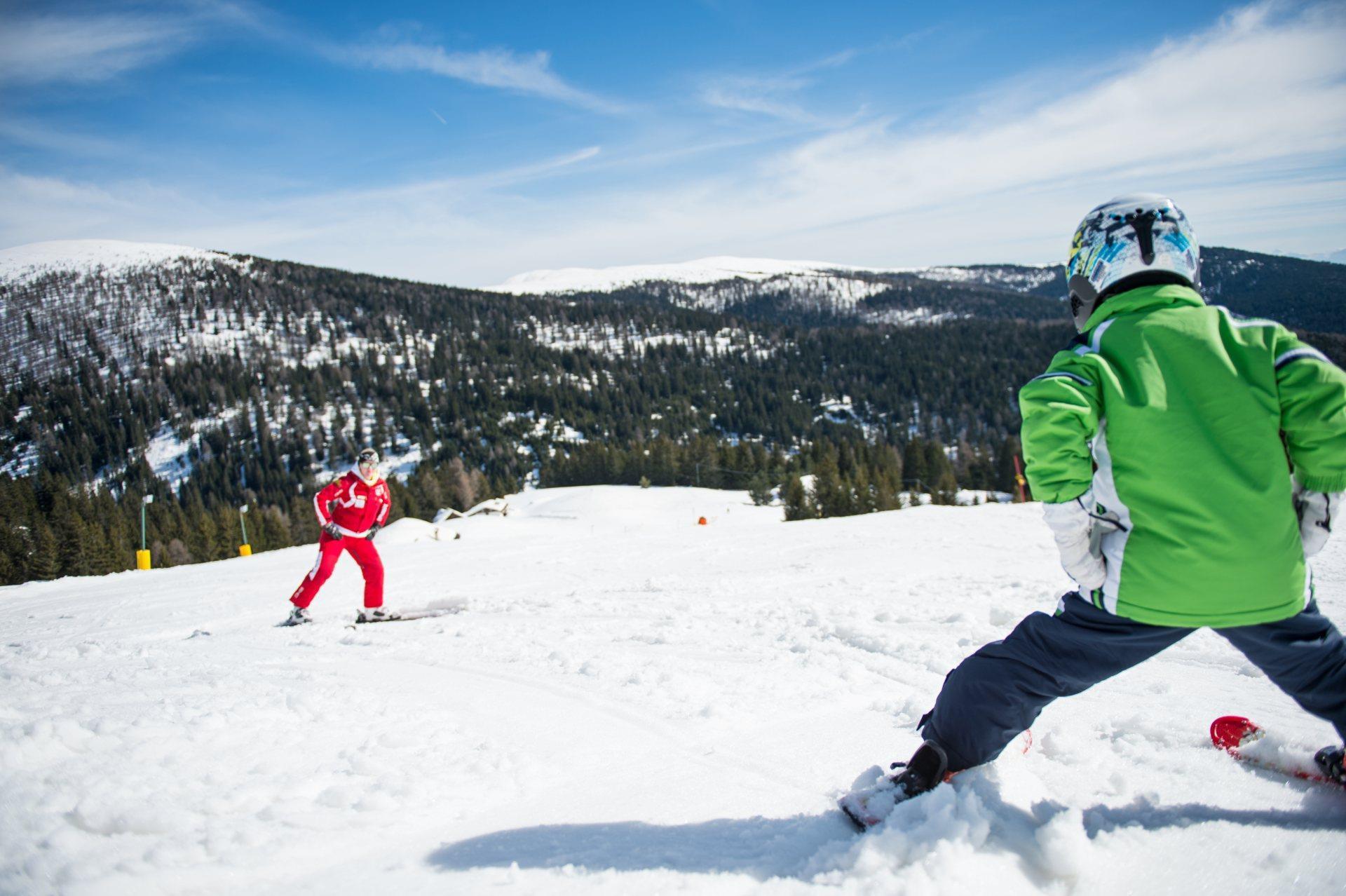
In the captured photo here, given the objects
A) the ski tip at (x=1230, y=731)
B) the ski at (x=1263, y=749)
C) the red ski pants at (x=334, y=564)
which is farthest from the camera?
the red ski pants at (x=334, y=564)

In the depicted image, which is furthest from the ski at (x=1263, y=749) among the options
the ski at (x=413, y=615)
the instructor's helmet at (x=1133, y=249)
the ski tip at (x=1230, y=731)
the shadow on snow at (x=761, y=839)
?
the ski at (x=413, y=615)

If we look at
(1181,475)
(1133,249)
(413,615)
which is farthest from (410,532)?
(1181,475)

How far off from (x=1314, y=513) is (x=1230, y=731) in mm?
1202

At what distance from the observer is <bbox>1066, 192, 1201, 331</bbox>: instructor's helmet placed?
7.01 feet

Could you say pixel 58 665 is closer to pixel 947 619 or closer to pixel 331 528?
pixel 331 528

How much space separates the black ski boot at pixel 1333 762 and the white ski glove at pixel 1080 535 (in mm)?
1207

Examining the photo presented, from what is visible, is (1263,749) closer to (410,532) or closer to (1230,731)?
(1230,731)

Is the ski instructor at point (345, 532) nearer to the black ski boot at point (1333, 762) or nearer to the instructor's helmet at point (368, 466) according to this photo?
the instructor's helmet at point (368, 466)

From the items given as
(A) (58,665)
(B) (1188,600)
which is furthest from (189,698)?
(B) (1188,600)

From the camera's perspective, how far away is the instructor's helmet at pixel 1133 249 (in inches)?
84.1

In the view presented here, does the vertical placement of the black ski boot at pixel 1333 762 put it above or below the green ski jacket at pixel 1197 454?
below

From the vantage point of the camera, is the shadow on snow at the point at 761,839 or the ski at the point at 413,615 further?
the ski at the point at 413,615

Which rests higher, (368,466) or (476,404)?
(476,404)

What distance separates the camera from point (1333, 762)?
2320 mm
